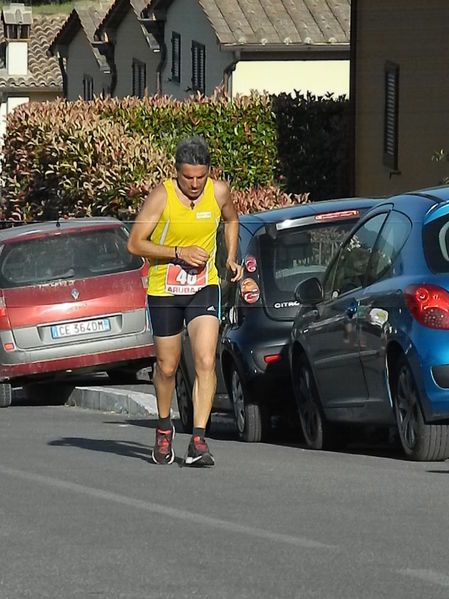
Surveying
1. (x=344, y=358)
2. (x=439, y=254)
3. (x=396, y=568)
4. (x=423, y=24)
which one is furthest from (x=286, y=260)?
(x=423, y=24)

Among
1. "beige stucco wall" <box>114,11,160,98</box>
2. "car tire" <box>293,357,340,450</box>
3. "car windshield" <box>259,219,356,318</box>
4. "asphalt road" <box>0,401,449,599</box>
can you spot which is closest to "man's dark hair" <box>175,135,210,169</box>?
"asphalt road" <box>0,401,449,599</box>

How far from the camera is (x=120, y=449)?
11.9m

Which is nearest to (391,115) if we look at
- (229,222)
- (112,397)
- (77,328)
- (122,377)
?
(122,377)

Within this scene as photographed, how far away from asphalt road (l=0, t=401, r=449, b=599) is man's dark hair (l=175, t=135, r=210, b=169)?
1664 millimetres

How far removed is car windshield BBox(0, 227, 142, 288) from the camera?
688 inches

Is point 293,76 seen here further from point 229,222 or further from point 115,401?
point 229,222

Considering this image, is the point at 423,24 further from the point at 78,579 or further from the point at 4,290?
the point at 78,579

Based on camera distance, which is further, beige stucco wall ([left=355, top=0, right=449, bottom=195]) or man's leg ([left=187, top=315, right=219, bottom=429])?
beige stucco wall ([left=355, top=0, right=449, bottom=195])

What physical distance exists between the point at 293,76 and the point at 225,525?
98.6 ft

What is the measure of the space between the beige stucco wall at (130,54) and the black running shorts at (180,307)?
3409cm

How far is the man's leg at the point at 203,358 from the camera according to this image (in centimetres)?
1045

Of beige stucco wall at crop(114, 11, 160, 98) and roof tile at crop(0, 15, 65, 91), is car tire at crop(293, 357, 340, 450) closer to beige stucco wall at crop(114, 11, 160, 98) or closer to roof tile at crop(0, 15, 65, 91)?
beige stucco wall at crop(114, 11, 160, 98)

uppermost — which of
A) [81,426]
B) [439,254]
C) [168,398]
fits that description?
[439,254]

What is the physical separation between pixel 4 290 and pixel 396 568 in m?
10.7
